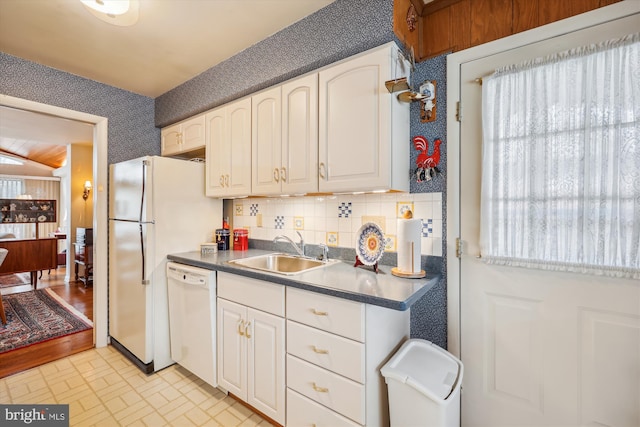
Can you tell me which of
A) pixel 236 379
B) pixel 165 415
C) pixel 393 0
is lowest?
pixel 165 415

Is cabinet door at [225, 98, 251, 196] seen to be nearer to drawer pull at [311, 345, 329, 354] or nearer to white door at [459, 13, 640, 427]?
drawer pull at [311, 345, 329, 354]

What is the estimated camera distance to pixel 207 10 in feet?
5.64

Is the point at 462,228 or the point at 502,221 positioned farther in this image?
the point at 462,228

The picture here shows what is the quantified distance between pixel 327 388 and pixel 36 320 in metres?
3.69

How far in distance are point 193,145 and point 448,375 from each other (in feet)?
8.43

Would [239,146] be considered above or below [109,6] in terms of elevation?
below

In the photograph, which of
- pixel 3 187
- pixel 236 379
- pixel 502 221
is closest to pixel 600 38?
pixel 502 221

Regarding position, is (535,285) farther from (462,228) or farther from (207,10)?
(207,10)

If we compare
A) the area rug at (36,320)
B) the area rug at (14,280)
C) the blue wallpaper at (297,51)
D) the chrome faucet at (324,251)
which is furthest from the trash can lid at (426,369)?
the area rug at (14,280)

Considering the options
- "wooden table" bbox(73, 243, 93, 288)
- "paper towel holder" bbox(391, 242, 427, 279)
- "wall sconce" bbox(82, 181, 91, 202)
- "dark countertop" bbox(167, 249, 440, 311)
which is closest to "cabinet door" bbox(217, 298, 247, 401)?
"dark countertop" bbox(167, 249, 440, 311)

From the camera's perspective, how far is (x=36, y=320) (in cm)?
320

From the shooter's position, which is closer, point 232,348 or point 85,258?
point 232,348

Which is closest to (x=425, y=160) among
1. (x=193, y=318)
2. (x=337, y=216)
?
(x=337, y=216)

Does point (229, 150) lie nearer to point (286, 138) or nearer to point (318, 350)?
point (286, 138)
